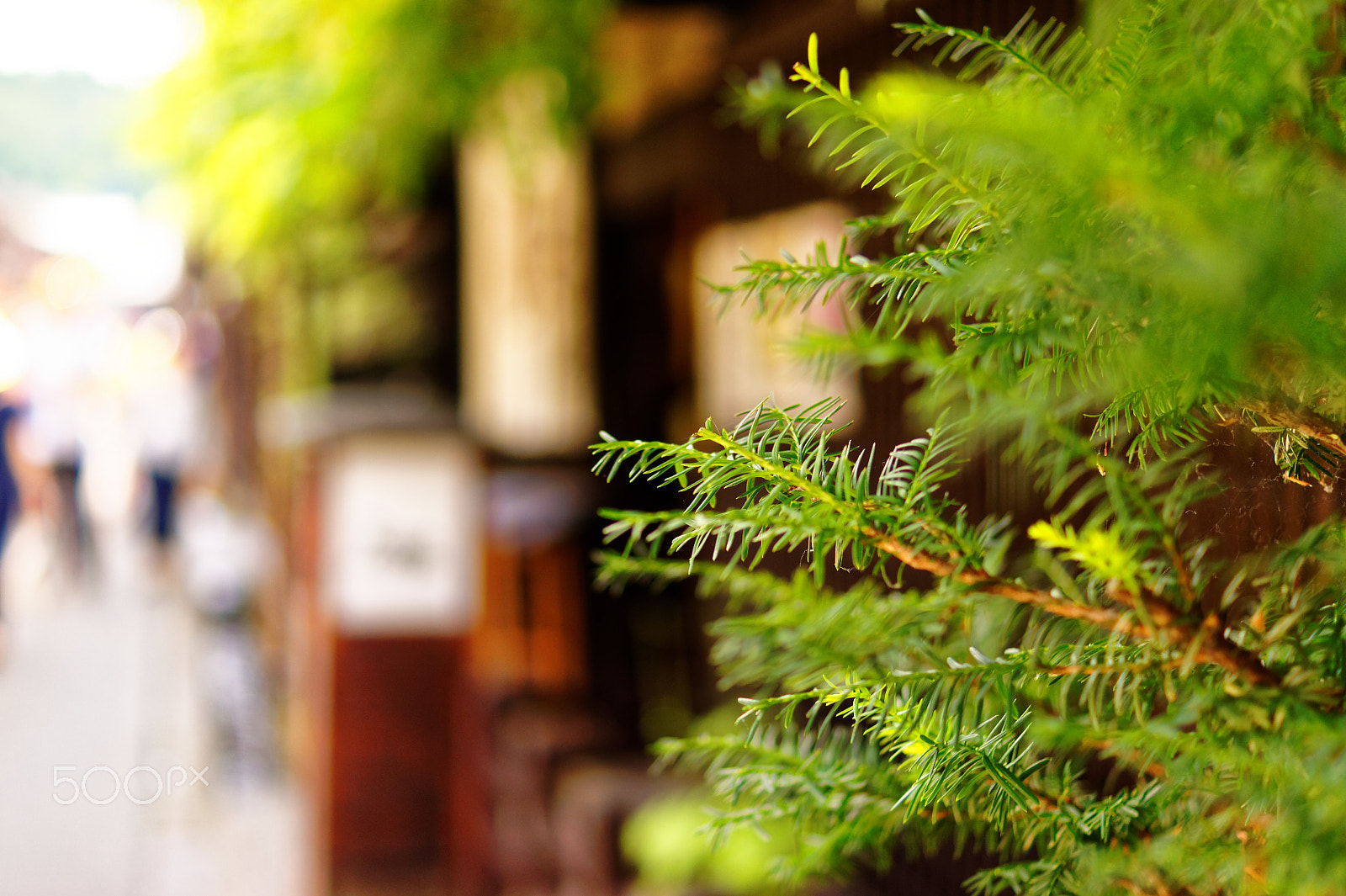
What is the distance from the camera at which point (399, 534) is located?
14.2 feet

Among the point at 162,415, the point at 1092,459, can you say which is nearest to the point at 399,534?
the point at 162,415

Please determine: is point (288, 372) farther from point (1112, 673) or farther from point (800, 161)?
point (1112, 673)

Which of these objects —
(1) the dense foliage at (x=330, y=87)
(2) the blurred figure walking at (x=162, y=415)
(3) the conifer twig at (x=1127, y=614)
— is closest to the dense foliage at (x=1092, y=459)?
(3) the conifer twig at (x=1127, y=614)

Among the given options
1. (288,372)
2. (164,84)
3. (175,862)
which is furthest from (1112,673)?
(288,372)

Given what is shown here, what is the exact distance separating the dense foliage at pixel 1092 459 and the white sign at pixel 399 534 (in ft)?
12.0

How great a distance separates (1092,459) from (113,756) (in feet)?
7.56

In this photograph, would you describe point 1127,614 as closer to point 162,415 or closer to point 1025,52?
point 1025,52

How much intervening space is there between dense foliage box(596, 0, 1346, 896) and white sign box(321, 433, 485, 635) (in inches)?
144

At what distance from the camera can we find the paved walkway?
2197mm

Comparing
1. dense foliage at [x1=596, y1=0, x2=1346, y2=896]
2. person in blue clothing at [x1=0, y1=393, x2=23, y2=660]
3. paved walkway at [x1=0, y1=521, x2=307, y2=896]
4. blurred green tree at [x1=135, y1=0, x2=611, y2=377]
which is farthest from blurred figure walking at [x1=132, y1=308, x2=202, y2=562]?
dense foliage at [x1=596, y1=0, x2=1346, y2=896]

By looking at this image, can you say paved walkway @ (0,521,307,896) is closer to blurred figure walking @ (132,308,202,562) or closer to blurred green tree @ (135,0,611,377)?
blurred figure walking @ (132,308,202,562)

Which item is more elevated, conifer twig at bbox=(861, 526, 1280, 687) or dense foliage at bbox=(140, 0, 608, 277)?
dense foliage at bbox=(140, 0, 608, 277)

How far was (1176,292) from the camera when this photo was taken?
453 mm

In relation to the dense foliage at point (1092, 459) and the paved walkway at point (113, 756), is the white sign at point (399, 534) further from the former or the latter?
the dense foliage at point (1092, 459)
